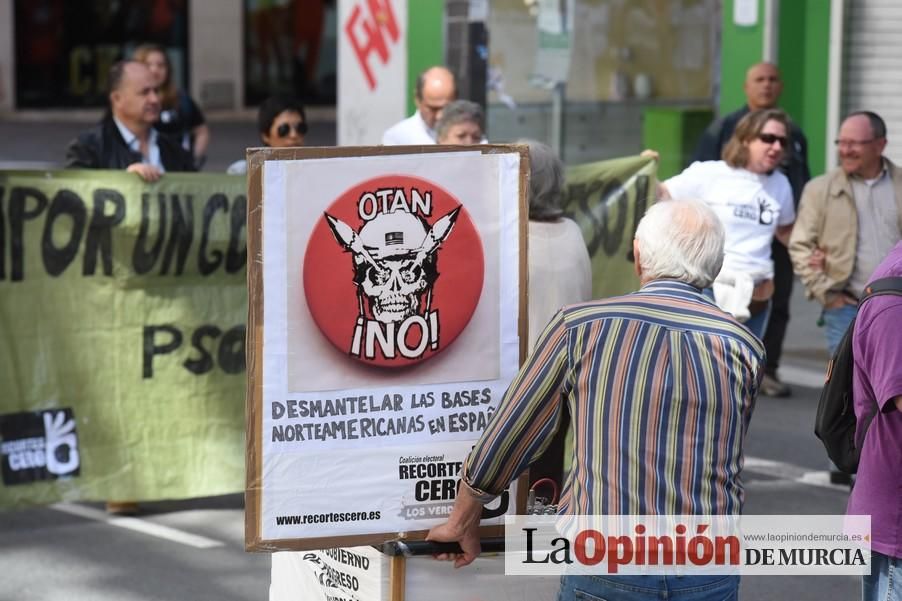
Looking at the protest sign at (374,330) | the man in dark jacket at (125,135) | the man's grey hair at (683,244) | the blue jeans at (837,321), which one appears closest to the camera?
the man's grey hair at (683,244)

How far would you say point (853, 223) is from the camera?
7.40 meters

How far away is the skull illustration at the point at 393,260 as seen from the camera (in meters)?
3.67

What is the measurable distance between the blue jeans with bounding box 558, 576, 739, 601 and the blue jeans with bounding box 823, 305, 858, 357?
4061 mm

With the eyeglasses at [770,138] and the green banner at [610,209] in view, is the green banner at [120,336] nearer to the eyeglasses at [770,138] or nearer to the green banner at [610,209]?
the green banner at [610,209]

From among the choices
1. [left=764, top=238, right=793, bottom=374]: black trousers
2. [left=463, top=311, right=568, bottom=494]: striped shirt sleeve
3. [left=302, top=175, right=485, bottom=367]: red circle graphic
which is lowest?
[left=764, top=238, right=793, bottom=374]: black trousers

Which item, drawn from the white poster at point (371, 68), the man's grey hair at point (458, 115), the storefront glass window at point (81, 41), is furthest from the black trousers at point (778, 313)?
the storefront glass window at point (81, 41)

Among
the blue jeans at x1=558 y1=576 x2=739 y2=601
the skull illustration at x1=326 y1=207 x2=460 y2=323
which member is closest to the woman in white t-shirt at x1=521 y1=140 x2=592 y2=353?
the skull illustration at x1=326 y1=207 x2=460 y2=323

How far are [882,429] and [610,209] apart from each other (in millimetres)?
3800

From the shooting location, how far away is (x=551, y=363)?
3.46m

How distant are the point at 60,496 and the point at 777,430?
4080mm

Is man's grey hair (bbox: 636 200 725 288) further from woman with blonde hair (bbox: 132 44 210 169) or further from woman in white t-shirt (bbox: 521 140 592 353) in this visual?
woman with blonde hair (bbox: 132 44 210 169)

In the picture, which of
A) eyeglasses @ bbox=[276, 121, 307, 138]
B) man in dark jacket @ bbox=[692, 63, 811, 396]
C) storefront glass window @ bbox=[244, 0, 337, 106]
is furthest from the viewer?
storefront glass window @ bbox=[244, 0, 337, 106]

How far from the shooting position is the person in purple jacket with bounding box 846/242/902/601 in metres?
3.76

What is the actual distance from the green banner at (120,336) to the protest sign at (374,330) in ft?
11.0
